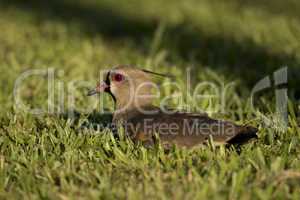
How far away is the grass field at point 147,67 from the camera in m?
3.79

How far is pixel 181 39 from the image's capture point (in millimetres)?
9156

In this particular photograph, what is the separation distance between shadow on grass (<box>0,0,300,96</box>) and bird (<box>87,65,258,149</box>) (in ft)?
6.14

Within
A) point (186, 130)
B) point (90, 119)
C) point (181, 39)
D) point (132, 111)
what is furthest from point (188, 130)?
point (181, 39)

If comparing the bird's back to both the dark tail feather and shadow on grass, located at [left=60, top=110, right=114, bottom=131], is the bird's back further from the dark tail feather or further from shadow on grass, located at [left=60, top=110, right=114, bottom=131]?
shadow on grass, located at [left=60, top=110, right=114, bottom=131]

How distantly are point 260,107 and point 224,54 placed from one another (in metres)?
2.46

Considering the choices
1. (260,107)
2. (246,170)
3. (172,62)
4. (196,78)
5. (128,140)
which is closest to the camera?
(246,170)

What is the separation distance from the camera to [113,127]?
5.20 metres

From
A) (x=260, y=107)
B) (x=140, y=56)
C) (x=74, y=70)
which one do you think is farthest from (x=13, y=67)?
(x=260, y=107)

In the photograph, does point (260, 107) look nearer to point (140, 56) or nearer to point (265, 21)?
point (140, 56)

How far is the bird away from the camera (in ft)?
14.6

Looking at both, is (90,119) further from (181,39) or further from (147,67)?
(181,39)

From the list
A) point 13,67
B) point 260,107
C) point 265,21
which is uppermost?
point 265,21

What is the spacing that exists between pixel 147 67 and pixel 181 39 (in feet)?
6.31

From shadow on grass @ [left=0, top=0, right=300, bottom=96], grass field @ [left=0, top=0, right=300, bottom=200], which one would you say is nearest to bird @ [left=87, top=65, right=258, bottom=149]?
grass field @ [left=0, top=0, right=300, bottom=200]
